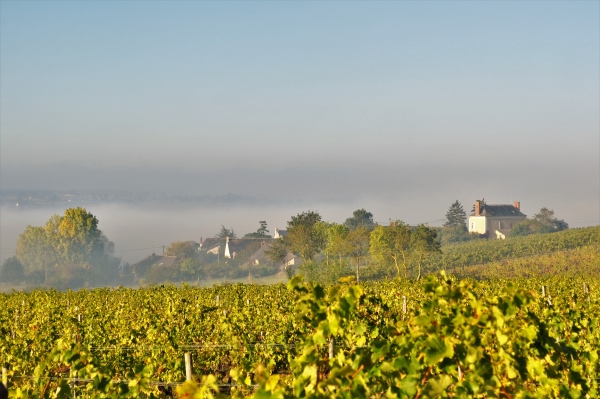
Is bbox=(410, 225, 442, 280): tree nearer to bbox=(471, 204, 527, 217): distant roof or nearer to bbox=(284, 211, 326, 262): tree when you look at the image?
bbox=(284, 211, 326, 262): tree

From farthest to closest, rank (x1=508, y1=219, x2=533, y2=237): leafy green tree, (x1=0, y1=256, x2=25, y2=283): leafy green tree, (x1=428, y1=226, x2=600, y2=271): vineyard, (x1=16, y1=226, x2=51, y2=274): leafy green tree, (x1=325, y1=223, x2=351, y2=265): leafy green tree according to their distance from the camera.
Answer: (x1=0, y1=256, x2=25, y2=283): leafy green tree < (x1=16, y1=226, x2=51, y2=274): leafy green tree < (x1=508, y1=219, x2=533, y2=237): leafy green tree < (x1=325, y1=223, x2=351, y2=265): leafy green tree < (x1=428, y1=226, x2=600, y2=271): vineyard

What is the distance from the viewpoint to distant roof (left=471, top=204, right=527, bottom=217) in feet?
392

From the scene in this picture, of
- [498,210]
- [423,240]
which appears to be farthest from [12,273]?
[423,240]

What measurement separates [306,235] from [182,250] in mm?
63893

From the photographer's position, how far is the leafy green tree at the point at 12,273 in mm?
125350

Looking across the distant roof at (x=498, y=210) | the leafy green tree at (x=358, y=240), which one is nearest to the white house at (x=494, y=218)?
the distant roof at (x=498, y=210)

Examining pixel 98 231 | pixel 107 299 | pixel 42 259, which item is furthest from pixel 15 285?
pixel 107 299

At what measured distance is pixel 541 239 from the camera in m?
71.8

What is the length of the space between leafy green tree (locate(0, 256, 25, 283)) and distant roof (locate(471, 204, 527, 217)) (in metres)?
73.4

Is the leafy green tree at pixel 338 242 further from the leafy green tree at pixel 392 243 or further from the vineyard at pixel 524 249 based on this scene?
the vineyard at pixel 524 249

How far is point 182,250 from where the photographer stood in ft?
458

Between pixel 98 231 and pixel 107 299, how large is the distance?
3976 inches

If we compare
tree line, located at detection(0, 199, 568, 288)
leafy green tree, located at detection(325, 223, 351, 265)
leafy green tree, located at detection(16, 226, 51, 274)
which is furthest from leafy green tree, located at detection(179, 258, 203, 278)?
leafy green tree, located at detection(325, 223, 351, 265)

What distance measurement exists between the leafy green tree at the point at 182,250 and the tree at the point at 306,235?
2208 inches
